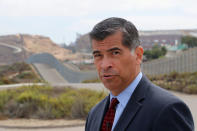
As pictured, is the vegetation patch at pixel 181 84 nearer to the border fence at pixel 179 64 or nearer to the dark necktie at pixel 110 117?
the border fence at pixel 179 64

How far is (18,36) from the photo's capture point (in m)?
193

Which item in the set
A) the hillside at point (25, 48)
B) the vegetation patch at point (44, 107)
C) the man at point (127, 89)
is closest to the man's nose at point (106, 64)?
the man at point (127, 89)

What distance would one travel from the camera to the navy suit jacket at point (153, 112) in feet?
6.29

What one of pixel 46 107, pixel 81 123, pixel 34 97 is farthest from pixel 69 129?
pixel 34 97

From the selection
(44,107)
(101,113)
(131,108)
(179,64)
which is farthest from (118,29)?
(179,64)

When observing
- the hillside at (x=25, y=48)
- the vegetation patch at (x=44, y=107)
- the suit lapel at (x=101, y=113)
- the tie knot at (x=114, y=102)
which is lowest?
the hillside at (x=25, y=48)

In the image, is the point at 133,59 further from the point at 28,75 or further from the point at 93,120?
the point at 28,75

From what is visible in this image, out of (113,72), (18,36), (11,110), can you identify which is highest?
(113,72)

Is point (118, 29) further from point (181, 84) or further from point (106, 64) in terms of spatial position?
point (181, 84)

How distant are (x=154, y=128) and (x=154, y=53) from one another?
213ft

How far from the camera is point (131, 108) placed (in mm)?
2104

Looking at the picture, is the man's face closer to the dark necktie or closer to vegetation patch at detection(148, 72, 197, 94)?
the dark necktie

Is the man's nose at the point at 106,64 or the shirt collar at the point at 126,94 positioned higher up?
the man's nose at the point at 106,64

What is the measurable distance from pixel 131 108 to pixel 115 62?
0.30 m
